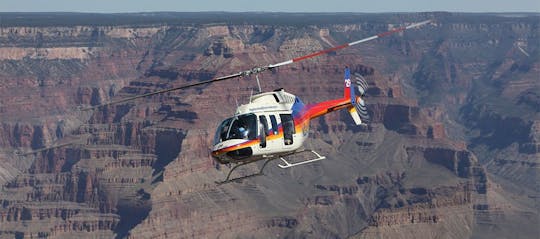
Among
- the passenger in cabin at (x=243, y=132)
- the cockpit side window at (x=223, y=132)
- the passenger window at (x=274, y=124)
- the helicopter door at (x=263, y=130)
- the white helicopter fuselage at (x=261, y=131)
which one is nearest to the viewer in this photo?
the white helicopter fuselage at (x=261, y=131)

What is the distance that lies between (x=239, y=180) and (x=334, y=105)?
1209cm

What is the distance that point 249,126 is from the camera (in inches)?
3162

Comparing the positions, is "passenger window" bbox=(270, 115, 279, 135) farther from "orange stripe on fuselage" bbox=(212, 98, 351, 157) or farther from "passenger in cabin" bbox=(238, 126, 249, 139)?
"passenger in cabin" bbox=(238, 126, 249, 139)

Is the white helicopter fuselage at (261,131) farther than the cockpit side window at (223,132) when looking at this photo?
No

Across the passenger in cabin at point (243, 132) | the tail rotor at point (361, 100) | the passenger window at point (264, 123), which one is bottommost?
the passenger in cabin at point (243, 132)

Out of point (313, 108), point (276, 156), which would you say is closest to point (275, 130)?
point (276, 156)

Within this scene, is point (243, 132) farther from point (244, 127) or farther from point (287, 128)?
point (287, 128)

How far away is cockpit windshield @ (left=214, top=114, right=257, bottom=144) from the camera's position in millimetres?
79688

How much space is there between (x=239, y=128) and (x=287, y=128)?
4.21 meters

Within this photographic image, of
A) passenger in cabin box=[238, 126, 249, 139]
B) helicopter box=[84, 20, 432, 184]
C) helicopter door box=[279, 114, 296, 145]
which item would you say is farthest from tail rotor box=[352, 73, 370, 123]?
passenger in cabin box=[238, 126, 249, 139]

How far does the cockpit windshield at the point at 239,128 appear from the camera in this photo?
79.7m

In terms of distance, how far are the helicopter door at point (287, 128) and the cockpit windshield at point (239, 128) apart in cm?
271

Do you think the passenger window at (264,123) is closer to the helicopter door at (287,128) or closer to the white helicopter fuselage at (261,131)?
the white helicopter fuselage at (261,131)

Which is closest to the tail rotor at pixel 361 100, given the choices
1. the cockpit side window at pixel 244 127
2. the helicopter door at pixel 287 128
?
the helicopter door at pixel 287 128
